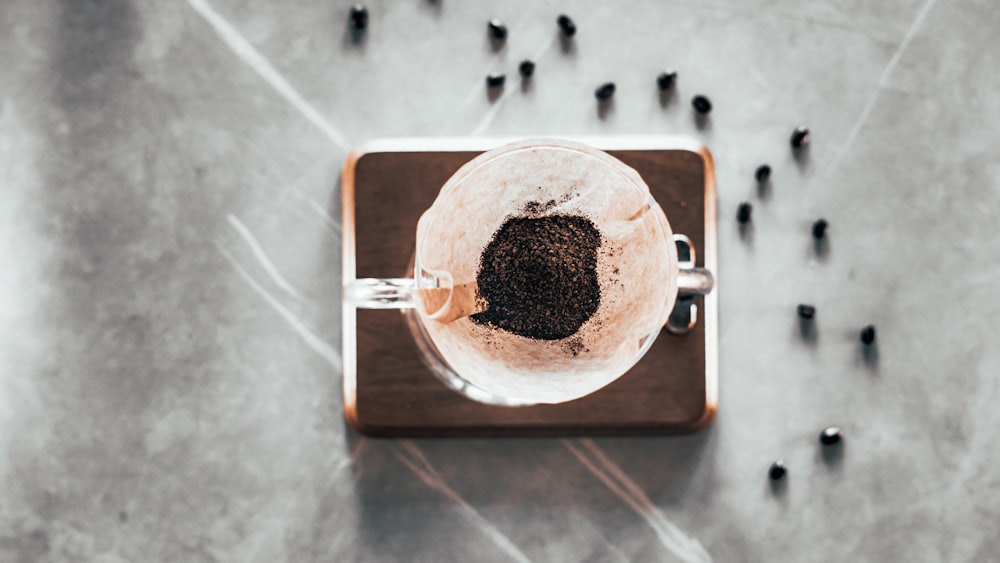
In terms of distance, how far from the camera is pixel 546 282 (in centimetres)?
52

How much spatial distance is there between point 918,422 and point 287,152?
0.65 m

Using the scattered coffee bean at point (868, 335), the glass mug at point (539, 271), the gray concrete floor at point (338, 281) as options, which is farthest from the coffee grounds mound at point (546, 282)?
the scattered coffee bean at point (868, 335)

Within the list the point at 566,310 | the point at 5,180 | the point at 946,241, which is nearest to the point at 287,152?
the point at 5,180

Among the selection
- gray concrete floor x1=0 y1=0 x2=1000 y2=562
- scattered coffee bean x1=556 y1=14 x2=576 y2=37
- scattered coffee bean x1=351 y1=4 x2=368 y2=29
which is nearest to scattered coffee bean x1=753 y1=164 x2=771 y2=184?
gray concrete floor x1=0 y1=0 x2=1000 y2=562

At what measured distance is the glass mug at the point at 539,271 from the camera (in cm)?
51

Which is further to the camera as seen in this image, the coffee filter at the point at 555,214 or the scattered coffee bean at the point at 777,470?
the scattered coffee bean at the point at 777,470

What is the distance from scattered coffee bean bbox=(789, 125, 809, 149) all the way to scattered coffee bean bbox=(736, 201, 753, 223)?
0.24 ft

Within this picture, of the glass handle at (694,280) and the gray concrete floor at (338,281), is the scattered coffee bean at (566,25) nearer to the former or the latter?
the gray concrete floor at (338,281)

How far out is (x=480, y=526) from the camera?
0.76 meters

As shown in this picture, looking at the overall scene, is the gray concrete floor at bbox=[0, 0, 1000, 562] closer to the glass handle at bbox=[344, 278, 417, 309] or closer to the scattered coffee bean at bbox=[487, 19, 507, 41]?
the scattered coffee bean at bbox=[487, 19, 507, 41]

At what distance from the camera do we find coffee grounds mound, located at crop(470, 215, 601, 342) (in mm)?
515

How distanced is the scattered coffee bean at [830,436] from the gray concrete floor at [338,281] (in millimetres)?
12

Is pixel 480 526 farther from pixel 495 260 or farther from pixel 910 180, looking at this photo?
pixel 910 180

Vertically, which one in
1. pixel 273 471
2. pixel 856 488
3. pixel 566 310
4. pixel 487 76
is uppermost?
pixel 487 76
